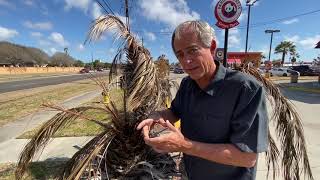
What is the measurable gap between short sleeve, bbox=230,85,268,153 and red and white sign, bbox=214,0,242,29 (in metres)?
6.57

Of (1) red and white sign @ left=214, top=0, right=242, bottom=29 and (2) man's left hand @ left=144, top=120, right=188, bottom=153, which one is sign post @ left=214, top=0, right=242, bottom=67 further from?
(2) man's left hand @ left=144, top=120, right=188, bottom=153

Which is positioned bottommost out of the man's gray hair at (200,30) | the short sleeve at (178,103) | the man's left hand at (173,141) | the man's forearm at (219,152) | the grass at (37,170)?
the grass at (37,170)

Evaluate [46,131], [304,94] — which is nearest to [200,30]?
[46,131]

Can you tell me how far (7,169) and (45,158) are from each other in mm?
718

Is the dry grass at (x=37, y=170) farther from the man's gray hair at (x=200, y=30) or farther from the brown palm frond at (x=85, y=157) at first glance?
the man's gray hair at (x=200, y=30)

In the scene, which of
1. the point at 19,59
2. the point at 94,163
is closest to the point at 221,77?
the point at 94,163

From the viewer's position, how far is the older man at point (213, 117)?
1.81m

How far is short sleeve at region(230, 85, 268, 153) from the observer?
5.96ft

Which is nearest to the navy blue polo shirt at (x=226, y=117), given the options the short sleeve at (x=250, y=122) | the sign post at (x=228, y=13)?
the short sleeve at (x=250, y=122)

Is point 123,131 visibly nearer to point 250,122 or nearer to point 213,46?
point 213,46

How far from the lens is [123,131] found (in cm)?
377

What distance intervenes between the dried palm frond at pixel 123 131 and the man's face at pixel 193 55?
1680 mm

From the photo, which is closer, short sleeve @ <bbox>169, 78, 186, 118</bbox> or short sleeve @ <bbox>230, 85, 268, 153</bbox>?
short sleeve @ <bbox>230, 85, 268, 153</bbox>

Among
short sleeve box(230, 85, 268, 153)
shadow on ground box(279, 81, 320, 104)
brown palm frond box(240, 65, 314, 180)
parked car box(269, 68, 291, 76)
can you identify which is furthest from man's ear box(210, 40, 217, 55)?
parked car box(269, 68, 291, 76)
